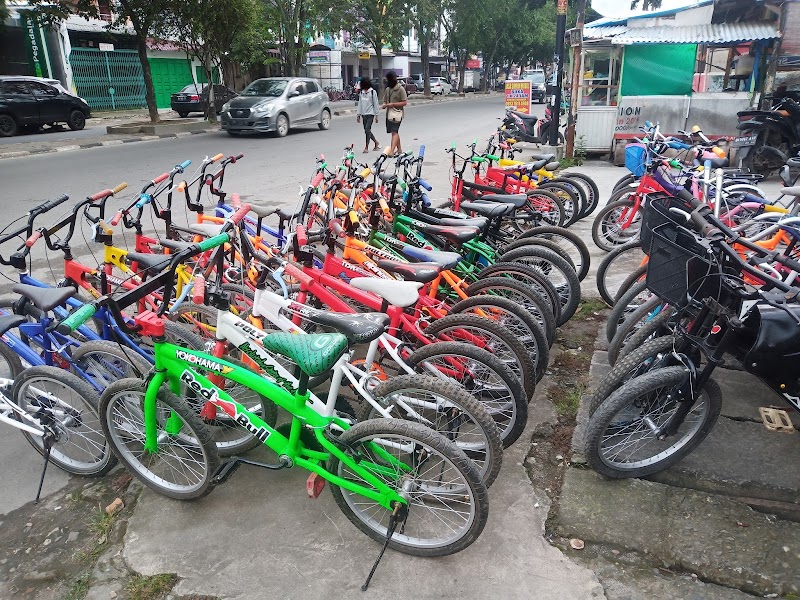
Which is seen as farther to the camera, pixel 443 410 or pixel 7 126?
pixel 7 126

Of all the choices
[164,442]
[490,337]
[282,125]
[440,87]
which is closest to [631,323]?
[490,337]

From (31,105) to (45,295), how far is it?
17.1m

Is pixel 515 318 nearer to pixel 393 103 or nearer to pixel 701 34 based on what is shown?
pixel 393 103

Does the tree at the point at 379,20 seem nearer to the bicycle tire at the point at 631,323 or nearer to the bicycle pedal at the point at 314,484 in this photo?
the bicycle tire at the point at 631,323

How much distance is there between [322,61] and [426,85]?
6.71 meters

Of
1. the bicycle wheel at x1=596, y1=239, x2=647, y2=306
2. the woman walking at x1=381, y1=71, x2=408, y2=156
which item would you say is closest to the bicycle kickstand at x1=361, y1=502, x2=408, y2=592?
the bicycle wheel at x1=596, y1=239, x2=647, y2=306

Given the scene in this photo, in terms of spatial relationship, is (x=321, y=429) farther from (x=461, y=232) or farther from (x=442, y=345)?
(x=461, y=232)

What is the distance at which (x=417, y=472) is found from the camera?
2.43m

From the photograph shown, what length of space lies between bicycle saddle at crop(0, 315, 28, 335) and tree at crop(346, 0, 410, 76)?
29.5 metres

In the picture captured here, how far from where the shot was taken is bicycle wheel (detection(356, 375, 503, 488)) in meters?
2.46

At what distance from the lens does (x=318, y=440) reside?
2377 mm

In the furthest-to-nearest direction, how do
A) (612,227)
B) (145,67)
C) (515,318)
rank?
(145,67)
(612,227)
(515,318)

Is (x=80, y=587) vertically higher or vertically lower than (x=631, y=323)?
lower

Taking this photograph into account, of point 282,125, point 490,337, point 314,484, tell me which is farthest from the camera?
point 282,125
